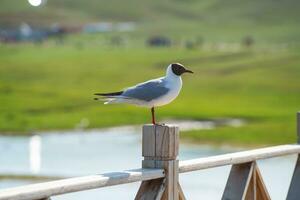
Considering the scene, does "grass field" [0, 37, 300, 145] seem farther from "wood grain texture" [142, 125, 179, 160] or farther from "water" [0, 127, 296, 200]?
"wood grain texture" [142, 125, 179, 160]

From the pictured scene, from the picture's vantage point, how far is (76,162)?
1221 inches

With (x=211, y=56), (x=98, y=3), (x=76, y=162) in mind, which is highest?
(x=98, y=3)

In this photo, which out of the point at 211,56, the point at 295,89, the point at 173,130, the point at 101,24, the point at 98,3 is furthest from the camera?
the point at 98,3

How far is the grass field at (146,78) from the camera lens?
137 feet

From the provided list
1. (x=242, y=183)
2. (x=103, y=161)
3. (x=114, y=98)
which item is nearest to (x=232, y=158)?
(x=242, y=183)

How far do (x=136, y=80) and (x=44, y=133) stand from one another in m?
22.1

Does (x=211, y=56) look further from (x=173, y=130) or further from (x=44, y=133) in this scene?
(x=173, y=130)

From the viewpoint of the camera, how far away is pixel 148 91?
680cm

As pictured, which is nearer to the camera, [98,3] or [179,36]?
[179,36]

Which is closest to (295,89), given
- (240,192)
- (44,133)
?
(44,133)

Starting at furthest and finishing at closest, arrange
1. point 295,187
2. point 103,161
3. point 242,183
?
point 103,161
point 295,187
point 242,183

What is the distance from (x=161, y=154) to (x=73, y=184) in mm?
1066

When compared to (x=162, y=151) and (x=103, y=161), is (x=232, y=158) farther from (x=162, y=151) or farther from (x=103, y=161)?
(x=103, y=161)

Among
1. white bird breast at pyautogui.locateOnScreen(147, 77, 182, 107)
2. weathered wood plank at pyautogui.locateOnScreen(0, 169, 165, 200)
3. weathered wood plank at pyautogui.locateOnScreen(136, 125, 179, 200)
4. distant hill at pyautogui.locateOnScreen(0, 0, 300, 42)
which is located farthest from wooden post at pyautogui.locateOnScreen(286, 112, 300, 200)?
distant hill at pyautogui.locateOnScreen(0, 0, 300, 42)
